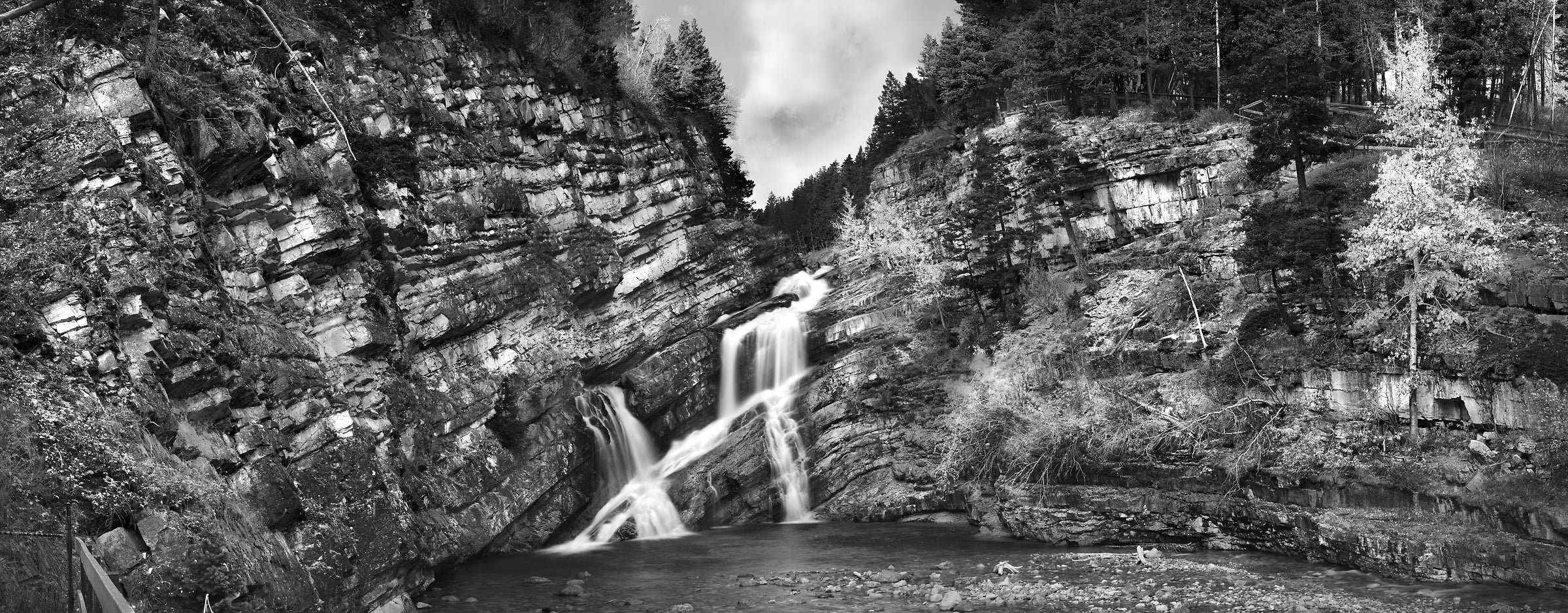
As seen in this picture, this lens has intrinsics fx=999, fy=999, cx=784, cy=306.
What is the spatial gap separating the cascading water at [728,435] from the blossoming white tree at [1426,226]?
21964 mm

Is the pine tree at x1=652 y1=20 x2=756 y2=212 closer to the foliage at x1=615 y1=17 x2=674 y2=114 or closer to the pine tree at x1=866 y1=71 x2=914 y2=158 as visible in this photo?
the foliage at x1=615 y1=17 x2=674 y2=114

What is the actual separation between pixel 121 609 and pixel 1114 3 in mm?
57845

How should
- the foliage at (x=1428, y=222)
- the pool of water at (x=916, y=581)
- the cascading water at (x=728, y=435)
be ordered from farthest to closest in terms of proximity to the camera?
the cascading water at (x=728, y=435), the foliage at (x=1428, y=222), the pool of water at (x=916, y=581)

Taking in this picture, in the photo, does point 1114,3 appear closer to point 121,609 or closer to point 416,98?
point 416,98

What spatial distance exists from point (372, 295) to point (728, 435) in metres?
16.3

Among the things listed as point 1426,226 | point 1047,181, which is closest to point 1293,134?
point 1426,226

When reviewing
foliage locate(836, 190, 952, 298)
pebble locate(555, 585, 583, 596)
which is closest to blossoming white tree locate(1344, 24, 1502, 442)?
foliage locate(836, 190, 952, 298)

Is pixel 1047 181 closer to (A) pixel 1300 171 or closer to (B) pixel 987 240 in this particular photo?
(B) pixel 987 240

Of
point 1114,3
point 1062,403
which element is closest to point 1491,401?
point 1062,403

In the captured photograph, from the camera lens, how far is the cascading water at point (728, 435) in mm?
39469

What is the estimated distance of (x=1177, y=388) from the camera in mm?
33844

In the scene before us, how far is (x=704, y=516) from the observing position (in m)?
39.8

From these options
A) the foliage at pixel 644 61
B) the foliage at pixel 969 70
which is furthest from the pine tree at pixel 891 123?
the foliage at pixel 644 61

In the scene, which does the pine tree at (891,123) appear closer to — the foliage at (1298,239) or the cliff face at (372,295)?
the cliff face at (372,295)
